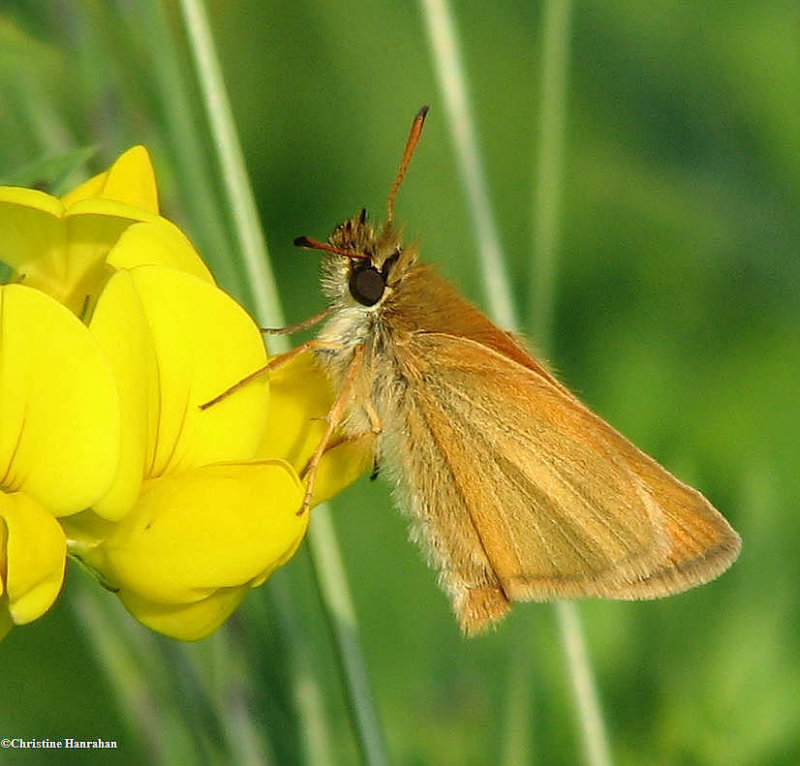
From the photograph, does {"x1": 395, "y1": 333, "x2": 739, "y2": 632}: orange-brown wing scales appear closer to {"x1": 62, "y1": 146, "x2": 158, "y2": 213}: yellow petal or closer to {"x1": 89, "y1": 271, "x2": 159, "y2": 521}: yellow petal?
{"x1": 62, "y1": 146, "x2": 158, "y2": 213}: yellow petal

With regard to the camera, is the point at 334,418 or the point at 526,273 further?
the point at 526,273

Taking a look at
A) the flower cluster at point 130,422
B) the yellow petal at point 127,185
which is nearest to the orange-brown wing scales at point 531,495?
the flower cluster at point 130,422

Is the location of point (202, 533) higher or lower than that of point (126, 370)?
lower

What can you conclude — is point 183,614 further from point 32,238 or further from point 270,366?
point 32,238

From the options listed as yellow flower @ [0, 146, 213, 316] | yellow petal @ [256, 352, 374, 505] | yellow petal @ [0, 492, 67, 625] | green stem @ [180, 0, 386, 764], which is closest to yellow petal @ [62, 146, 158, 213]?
yellow flower @ [0, 146, 213, 316]

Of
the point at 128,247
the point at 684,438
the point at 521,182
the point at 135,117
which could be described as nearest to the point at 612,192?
the point at 521,182

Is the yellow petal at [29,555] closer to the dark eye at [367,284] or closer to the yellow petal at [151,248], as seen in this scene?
the yellow petal at [151,248]

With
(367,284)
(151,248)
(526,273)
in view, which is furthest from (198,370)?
(526,273)

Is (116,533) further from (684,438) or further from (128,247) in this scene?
Answer: (684,438)
